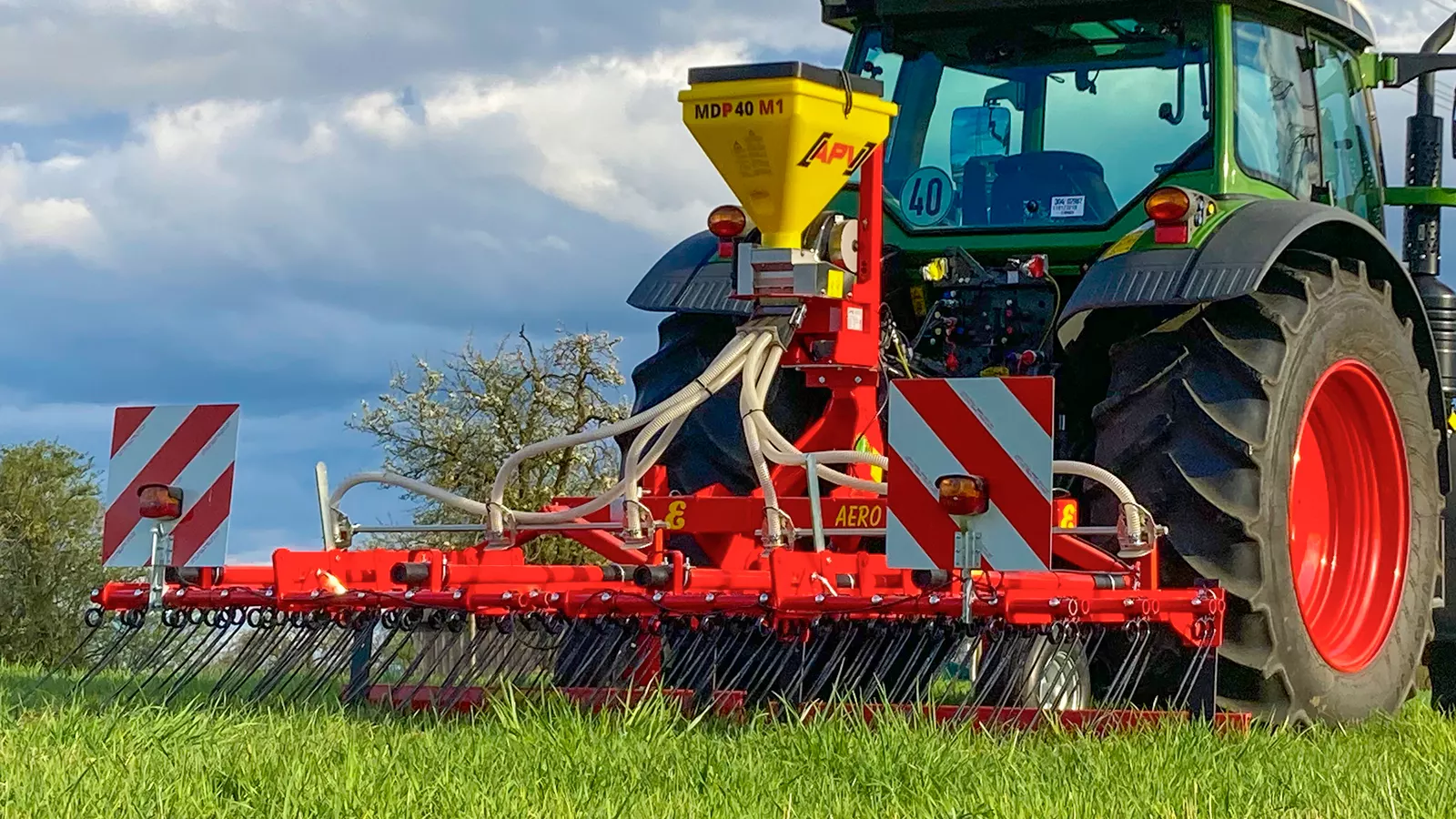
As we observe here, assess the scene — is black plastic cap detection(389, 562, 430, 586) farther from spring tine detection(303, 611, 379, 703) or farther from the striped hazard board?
the striped hazard board

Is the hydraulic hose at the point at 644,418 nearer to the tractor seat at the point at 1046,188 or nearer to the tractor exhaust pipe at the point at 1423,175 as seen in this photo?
the tractor seat at the point at 1046,188

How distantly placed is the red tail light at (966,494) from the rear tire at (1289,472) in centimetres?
89

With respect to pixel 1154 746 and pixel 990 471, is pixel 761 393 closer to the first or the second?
pixel 990 471

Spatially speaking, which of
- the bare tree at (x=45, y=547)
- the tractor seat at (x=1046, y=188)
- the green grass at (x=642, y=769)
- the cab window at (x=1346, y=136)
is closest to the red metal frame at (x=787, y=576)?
the green grass at (x=642, y=769)

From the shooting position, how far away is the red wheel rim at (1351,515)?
→ 6.03 meters

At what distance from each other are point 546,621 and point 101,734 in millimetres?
1216

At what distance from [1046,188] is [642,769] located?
3084 mm

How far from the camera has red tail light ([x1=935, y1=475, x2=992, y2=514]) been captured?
4695mm

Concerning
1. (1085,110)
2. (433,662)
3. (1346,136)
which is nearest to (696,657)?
Answer: (433,662)

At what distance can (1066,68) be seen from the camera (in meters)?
6.62

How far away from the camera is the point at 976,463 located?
4.74m

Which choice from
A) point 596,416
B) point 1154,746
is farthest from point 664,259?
point 596,416

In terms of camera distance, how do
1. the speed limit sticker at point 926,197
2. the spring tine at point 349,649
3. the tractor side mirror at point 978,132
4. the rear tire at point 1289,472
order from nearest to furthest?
the spring tine at point 349,649, the rear tire at point 1289,472, the speed limit sticker at point 926,197, the tractor side mirror at point 978,132

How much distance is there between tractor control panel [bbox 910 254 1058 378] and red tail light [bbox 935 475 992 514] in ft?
4.37
